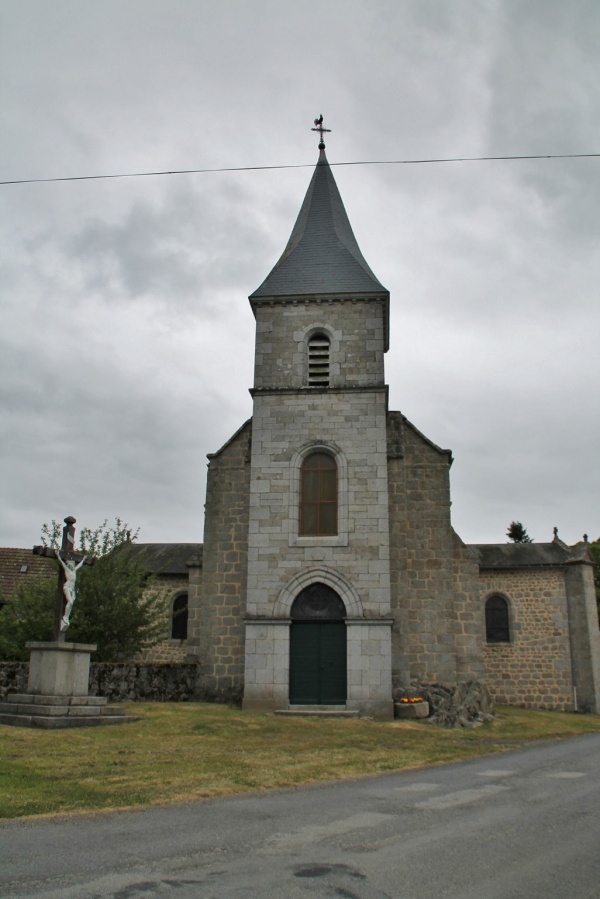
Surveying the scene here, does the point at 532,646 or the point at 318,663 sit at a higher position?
the point at 532,646

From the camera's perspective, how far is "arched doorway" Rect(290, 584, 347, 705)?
19.7 metres

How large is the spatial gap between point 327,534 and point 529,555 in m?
13.9

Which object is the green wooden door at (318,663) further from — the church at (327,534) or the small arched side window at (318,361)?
the small arched side window at (318,361)

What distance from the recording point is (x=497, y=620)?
1218 inches

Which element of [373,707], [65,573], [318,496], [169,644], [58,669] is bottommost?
[373,707]

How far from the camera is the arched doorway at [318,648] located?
1970cm

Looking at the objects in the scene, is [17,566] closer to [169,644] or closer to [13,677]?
[169,644]

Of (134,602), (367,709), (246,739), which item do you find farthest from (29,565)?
(246,739)

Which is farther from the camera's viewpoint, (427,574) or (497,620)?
(497,620)

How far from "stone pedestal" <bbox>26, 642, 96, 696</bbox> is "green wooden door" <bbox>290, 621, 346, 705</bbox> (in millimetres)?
6259

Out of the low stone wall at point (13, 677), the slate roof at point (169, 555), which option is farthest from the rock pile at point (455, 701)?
the slate roof at point (169, 555)

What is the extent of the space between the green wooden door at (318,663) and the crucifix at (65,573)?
6.19 metres

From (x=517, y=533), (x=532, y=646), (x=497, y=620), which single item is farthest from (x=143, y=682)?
(x=517, y=533)

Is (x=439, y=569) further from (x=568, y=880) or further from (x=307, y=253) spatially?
(x=568, y=880)
